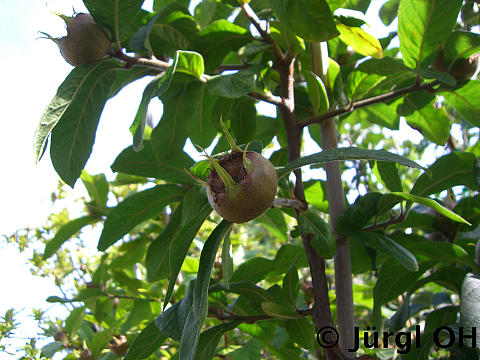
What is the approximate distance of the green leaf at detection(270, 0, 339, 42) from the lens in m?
1.19

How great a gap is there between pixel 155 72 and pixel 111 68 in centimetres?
21

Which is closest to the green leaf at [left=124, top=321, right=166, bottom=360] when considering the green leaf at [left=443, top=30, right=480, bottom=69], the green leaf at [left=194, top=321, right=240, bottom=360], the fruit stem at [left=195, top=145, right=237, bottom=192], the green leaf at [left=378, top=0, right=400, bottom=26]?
the green leaf at [left=194, top=321, right=240, bottom=360]

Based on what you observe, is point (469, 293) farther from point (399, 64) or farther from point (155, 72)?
point (155, 72)

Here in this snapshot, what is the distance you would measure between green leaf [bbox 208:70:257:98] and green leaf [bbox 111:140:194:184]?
42 centimetres

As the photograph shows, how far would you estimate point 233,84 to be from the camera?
1.24 meters

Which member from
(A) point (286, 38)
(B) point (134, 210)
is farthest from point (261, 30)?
(B) point (134, 210)

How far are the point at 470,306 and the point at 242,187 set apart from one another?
0.67m

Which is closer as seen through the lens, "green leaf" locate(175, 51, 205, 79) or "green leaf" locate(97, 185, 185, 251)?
"green leaf" locate(175, 51, 205, 79)

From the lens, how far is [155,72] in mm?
1486

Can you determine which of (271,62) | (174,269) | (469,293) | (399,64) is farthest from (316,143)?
(174,269)

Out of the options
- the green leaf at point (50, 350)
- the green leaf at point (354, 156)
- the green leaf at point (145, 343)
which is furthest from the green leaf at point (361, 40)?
the green leaf at point (50, 350)

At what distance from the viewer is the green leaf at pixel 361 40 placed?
4.40ft

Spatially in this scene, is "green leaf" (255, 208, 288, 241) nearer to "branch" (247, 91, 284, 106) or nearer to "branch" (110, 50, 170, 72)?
"branch" (247, 91, 284, 106)

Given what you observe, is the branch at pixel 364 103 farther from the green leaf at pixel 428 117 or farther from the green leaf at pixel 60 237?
the green leaf at pixel 60 237
